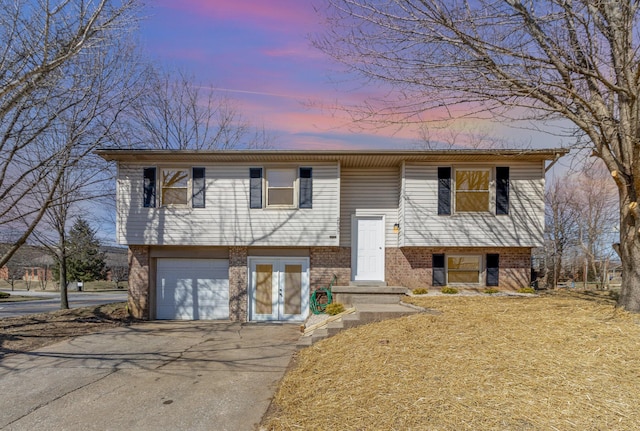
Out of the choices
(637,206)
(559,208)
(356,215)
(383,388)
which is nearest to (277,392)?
(383,388)

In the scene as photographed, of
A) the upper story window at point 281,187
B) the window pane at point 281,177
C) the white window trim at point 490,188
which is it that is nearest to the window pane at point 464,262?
the white window trim at point 490,188

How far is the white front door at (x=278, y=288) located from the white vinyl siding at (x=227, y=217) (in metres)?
0.93

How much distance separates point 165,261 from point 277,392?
29.8 ft

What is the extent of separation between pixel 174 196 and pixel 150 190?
2.48ft

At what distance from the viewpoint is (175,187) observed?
12.4 meters

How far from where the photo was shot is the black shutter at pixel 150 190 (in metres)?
12.3

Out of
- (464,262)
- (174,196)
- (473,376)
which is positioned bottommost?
(473,376)

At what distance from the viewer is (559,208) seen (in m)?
23.7

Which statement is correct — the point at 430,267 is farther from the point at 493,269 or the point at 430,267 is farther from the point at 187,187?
the point at 187,187

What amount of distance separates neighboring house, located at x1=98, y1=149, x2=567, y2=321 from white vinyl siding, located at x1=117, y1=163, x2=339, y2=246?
3 cm

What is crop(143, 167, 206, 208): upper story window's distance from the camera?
1230cm

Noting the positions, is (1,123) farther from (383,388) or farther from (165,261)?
(383,388)

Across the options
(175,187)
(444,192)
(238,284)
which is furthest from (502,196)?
(175,187)

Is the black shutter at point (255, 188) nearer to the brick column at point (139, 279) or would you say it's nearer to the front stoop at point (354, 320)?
the brick column at point (139, 279)
